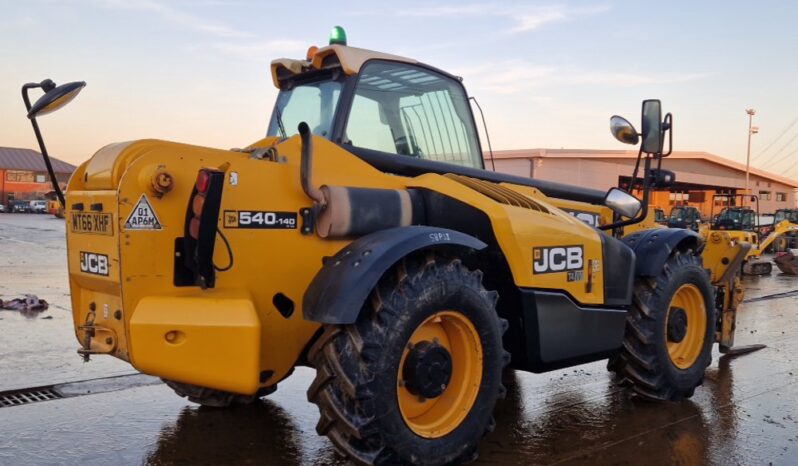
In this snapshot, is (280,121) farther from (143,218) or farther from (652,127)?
(652,127)

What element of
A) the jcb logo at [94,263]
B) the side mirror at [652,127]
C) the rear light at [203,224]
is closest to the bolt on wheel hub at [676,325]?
the side mirror at [652,127]

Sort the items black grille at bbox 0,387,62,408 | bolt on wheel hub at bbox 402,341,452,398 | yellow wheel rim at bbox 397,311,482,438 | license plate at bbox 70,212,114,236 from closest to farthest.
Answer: license plate at bbox 70,212,114,236
bolt on wheel hub at bbox 402,341,452,398
yellow wheel rim at bbox 397,311,482,438
black grille at bbox 0,387,62,408

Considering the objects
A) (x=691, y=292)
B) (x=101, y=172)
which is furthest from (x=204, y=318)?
(x=691, y=292)

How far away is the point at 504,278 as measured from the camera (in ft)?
14.0

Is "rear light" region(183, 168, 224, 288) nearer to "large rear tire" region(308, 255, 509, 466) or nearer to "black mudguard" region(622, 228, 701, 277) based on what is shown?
"large rear tire" region(308, 255, 509, 466)

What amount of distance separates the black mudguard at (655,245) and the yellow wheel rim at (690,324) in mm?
364

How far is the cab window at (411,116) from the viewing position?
4.38m

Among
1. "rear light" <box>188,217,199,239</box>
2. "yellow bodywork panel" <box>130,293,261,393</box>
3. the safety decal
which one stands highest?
"rear light" <box>188,217,199,239</box>

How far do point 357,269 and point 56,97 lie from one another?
160 centimetres

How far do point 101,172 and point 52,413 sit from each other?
2092 mm

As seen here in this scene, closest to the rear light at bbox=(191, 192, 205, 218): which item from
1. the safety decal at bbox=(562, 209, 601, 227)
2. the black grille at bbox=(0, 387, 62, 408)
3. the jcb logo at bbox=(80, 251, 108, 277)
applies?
the jcb logo at bbox=(80, 251, 108, 277)

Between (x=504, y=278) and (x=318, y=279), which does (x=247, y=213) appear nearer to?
(x=318, y=279)

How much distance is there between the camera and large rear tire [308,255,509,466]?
132 inches

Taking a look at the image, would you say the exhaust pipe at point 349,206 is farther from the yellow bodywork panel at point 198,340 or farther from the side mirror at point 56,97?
the side mirror at point 56,97
